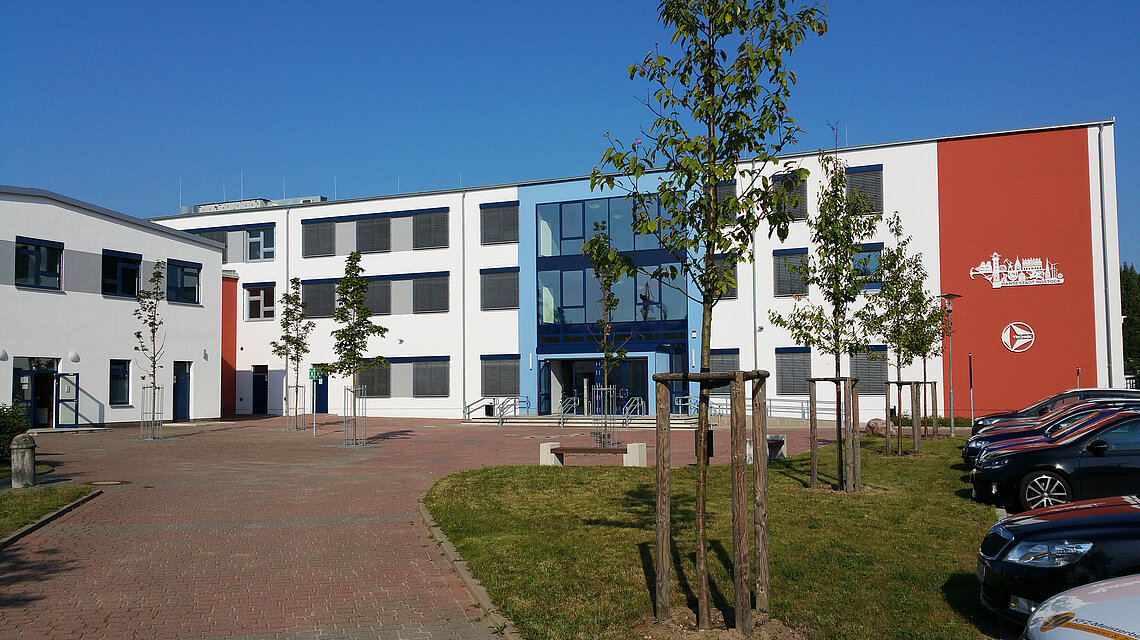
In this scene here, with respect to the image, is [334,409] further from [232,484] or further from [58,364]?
[232,484]

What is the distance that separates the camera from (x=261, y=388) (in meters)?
46.5

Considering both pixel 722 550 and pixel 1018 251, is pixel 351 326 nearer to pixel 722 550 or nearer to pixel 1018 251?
pixel 722 550

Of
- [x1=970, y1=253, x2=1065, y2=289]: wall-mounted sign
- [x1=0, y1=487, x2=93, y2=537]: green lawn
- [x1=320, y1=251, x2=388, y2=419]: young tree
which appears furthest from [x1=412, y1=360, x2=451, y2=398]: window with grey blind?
[x1=0, y1=487, x2=93, y2=537]: green lawn

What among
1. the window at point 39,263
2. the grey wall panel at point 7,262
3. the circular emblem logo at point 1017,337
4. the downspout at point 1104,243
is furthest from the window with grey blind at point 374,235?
the downspout at point 1104,243

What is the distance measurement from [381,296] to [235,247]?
9211mm

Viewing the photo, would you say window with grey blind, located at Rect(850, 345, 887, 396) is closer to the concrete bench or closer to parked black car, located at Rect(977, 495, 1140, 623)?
the concrete bench

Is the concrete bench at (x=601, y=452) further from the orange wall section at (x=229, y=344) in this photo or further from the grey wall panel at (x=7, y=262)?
the orange wall section at (x=229, y=344)

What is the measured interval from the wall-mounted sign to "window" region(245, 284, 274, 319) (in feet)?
111

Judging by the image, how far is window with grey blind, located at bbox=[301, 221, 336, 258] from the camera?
45188mm

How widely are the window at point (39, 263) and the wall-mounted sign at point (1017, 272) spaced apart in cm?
3498

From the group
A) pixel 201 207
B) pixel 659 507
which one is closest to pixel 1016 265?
pixel 659 507

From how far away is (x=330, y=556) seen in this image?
9.55 m

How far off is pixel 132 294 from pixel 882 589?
34.7 m

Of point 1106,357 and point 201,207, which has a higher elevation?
point 201,207
